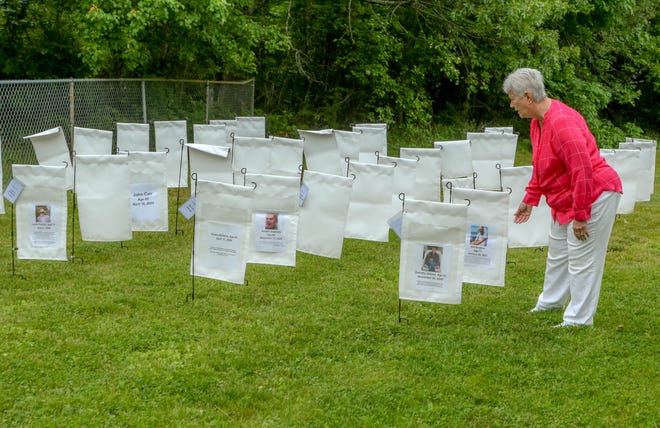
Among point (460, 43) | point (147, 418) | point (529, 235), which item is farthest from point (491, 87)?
point (147, 418)

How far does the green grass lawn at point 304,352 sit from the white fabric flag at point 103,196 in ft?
1.34

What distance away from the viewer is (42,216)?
7.30 m

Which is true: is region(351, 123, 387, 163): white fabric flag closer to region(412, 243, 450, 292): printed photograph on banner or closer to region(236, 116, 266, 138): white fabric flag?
region(236, 116, 266, 138): white fabric flag

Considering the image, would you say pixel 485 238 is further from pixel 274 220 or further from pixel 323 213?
pixel 274 220

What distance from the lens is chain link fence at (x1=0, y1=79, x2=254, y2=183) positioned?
1190 centimetres

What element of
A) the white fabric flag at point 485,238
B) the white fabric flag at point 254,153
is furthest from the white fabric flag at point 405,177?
the white fabric flag at point 485,238

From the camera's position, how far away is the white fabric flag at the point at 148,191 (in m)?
8.45

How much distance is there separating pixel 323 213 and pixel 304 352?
6.39 feet

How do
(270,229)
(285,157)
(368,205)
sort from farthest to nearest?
1. (285,157)
2. (368,205)
3. (270,229)

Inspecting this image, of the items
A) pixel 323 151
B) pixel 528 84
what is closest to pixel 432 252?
pixel 528 84

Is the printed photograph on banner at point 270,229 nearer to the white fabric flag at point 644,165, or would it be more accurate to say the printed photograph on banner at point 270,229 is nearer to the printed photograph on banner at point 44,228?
the printed photograph on banner at point 44,228

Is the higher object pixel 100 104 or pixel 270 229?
pixel 100 104

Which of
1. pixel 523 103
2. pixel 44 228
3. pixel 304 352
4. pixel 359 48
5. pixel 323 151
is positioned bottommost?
pixel 304 352

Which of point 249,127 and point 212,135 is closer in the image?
point 212,135
